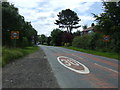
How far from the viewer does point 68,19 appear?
76875 millimetres

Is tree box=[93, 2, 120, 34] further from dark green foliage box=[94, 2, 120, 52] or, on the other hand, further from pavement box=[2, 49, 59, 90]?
pavement box=[2, 49, 59, 90]

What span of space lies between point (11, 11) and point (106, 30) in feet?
50.4

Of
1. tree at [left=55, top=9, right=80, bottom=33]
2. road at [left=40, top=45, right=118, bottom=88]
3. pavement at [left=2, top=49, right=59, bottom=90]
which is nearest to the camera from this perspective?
pavement at [left=2, top=49, right=59, bottom=90]

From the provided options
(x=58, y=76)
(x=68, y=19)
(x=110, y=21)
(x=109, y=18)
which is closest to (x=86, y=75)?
(x=58, y=76)

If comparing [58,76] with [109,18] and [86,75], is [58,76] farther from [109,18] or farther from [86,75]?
[109,18]

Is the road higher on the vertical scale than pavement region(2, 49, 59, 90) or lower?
lower

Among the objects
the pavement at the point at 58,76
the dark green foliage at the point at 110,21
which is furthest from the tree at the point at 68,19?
the pavement at the point at 58,76

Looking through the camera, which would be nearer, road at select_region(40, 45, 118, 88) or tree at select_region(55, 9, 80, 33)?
road at select_region(40, 45, 118, 88)

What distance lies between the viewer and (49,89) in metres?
6.11

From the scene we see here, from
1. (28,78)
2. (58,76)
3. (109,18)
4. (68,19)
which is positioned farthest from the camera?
(68,19)

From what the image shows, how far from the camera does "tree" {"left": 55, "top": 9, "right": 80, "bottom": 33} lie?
7647cm

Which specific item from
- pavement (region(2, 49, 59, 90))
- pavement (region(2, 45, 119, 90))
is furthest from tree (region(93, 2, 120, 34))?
pavement (region(2, 49, 59, 90))

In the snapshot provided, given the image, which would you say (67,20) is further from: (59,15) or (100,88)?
(100,88)

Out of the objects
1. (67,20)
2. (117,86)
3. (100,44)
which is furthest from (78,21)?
(117,86)
